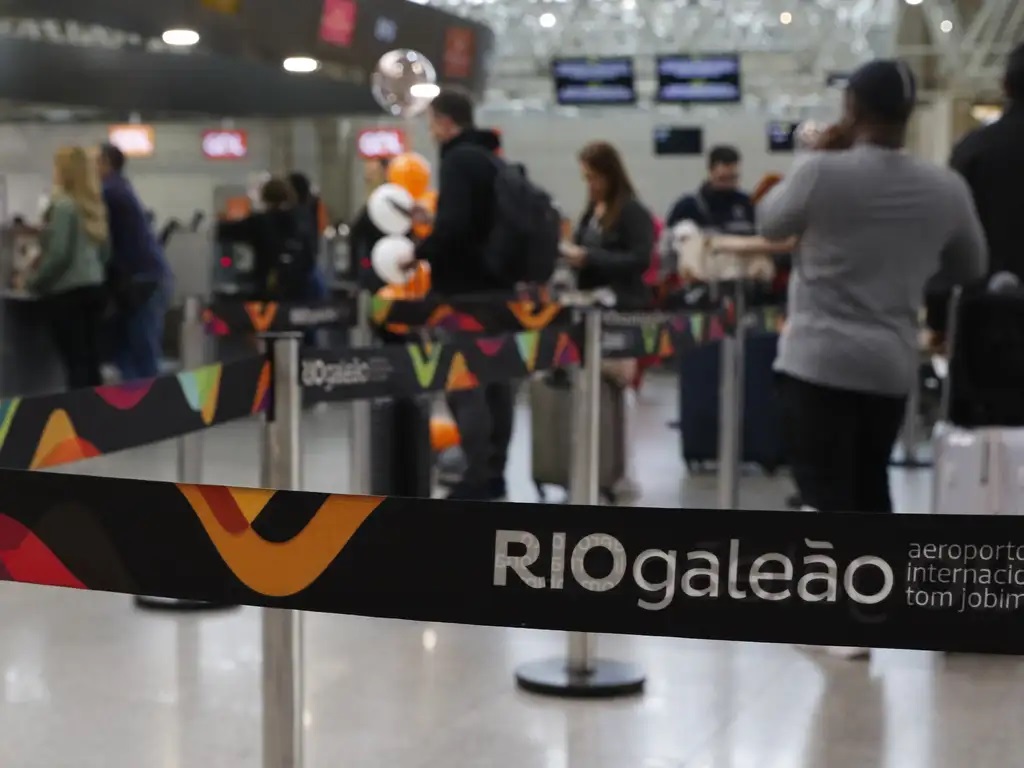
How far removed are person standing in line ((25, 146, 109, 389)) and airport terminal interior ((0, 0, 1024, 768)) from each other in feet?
0.08

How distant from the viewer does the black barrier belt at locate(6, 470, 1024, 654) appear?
192 centimetres

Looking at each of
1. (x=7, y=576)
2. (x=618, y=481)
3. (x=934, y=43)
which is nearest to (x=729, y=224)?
(x=618, y=481)

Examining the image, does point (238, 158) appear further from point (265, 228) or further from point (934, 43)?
point (934, 43)

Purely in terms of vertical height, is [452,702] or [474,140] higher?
[474,140]

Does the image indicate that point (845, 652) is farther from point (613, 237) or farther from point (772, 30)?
point (772, 30)

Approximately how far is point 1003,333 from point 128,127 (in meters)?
16.4

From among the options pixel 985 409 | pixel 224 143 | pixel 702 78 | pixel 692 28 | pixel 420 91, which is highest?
pixel 692 28

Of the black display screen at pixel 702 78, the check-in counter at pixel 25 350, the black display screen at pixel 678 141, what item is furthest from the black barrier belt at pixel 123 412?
the black display screen at pixel 678 141

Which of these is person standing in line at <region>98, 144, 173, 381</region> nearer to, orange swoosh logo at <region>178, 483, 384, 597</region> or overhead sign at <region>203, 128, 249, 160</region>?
orange swoosh logo at <region>178, 483, 384, 597</region>

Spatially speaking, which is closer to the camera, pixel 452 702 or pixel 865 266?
pixel 452 702

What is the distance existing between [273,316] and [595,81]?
53.6ft

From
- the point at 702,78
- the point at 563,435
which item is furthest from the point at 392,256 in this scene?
the point at 702,78

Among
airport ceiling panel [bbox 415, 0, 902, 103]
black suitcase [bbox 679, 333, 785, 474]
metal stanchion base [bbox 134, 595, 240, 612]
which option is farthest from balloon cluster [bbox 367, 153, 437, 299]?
airport ceiling panel [bbox 415, 0, 902, 103]

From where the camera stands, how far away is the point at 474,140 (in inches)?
260
